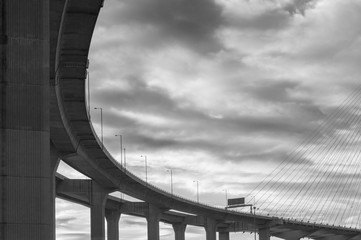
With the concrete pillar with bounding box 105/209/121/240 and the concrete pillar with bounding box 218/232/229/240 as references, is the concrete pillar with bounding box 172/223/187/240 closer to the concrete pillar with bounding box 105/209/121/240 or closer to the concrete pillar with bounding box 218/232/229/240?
the concrete pillar with bounding box 218/232/229/240

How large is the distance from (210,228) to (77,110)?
98.6 metres

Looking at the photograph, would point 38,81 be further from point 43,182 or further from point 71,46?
point 71,46

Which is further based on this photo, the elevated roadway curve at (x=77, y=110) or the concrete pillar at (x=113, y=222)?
the concrete pillar at (x=113, y=222)

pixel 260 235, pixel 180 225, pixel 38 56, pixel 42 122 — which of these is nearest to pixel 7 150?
pixel 42 122

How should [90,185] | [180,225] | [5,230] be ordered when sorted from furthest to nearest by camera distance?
[180,225]
[90,185]
[5,230]

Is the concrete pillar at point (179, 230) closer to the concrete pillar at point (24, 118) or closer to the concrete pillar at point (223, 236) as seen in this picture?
the concrete pillar at point (223, 236)

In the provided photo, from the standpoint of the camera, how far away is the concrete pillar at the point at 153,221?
399 feet

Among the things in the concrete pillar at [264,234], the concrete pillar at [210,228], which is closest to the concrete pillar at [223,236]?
the concrete pillar at [264,234]

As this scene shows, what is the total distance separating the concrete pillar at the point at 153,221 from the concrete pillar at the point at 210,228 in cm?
2659

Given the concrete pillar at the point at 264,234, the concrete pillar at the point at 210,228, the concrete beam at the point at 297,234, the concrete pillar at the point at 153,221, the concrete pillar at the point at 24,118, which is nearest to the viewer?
the concrete pillar at the point at 24,118

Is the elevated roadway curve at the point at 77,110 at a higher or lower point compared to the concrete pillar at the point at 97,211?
higher

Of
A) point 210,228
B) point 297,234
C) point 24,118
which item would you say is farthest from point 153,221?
point 24,118

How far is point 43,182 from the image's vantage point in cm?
2939

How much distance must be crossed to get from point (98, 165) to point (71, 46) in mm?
42307
